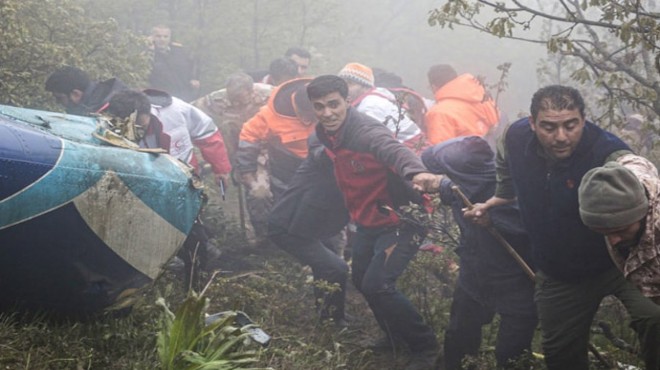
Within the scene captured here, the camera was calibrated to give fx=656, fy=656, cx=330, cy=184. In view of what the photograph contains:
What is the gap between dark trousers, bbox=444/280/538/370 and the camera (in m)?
4.19

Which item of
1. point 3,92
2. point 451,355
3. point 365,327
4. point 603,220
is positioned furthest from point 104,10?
point 603,220

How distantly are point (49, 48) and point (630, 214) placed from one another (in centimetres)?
611

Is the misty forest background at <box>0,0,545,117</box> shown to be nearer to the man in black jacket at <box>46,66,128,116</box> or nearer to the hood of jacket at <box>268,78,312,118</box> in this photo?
the man in black jacket at <box>46,66,128,116</box>

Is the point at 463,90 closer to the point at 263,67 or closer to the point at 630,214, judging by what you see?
the point at 630,214

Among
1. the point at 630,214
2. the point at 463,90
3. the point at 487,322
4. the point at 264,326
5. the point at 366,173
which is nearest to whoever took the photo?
the point at 630,214

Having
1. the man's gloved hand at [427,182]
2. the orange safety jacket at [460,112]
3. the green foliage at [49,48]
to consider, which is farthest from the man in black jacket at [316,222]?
the green foliage at [49,48]

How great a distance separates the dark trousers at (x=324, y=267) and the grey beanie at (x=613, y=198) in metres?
2.95

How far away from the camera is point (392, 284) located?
512 centimetres

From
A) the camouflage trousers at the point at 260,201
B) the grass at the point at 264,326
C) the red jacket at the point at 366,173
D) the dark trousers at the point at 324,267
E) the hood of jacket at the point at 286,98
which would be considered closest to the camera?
the grass at the point at 264,326

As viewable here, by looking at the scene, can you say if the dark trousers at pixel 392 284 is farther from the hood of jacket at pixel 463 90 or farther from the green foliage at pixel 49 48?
the green foliage at pixel 49 48

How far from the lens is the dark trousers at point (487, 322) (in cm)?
419

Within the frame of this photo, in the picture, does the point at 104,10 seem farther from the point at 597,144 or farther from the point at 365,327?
the point at 597,144

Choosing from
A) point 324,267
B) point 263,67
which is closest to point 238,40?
point 263,67

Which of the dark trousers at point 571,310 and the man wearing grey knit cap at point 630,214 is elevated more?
the man wearing grey knit cap at point 630,214
